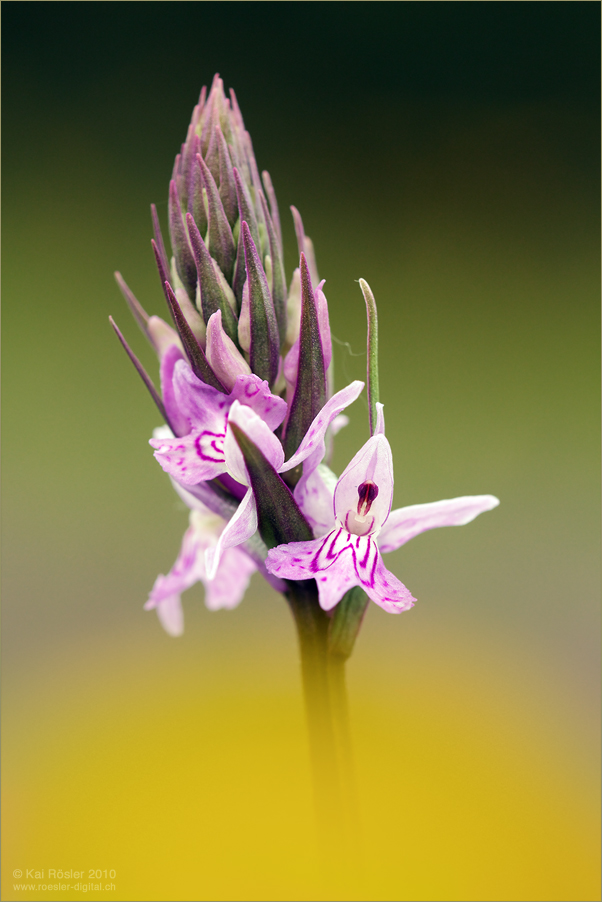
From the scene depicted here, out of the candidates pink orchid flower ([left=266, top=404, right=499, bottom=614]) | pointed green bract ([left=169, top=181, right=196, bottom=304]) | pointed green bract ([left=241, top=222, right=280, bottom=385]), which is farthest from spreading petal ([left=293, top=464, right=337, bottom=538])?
pointed green bract ([left=169, top=181, right=196, bottom=304])

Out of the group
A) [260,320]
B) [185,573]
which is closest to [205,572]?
[185,573]

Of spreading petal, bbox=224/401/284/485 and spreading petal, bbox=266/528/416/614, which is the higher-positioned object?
spreading petal, bbox=224/401/284/485

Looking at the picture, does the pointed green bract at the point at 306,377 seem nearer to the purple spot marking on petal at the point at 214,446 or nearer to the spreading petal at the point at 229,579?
the purple spot marking on petal at the point at 214,446

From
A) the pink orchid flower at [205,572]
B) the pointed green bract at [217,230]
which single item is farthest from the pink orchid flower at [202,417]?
the pink orchid flower at [205,572]

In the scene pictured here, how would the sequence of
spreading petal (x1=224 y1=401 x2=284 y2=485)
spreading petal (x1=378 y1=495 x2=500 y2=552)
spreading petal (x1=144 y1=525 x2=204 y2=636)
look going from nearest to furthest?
1. spreading petal (x1=224 y1=401 x2=284 y2=485)
2. spreading petal (x1=378 y1=495 x2=500 y2=552)
3. spreading petal (x1=144 y1=525 x2=204 y2=636)

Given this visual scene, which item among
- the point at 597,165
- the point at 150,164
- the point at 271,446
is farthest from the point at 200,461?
the point at 597,165

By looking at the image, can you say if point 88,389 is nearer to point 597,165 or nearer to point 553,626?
point 553,626

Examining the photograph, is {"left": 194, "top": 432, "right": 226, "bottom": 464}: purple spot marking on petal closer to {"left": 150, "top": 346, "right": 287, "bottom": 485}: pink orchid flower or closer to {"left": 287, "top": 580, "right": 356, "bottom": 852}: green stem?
{"left": 150, "top": 346, "right": 287, "bottom": 485}: pink orchid flower

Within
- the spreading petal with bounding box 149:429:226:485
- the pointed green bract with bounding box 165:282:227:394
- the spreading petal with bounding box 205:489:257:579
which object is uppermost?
the pointed green bract with bounding box 165:282:227:394

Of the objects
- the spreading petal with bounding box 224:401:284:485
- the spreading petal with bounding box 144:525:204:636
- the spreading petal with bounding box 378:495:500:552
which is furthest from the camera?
the spreading petal with bounding box 144:525:204:636

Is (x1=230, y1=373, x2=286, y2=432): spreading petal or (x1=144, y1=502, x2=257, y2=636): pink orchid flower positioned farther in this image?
(x1=144, y1=502, x2=257, y2=636): pink orchid flower
